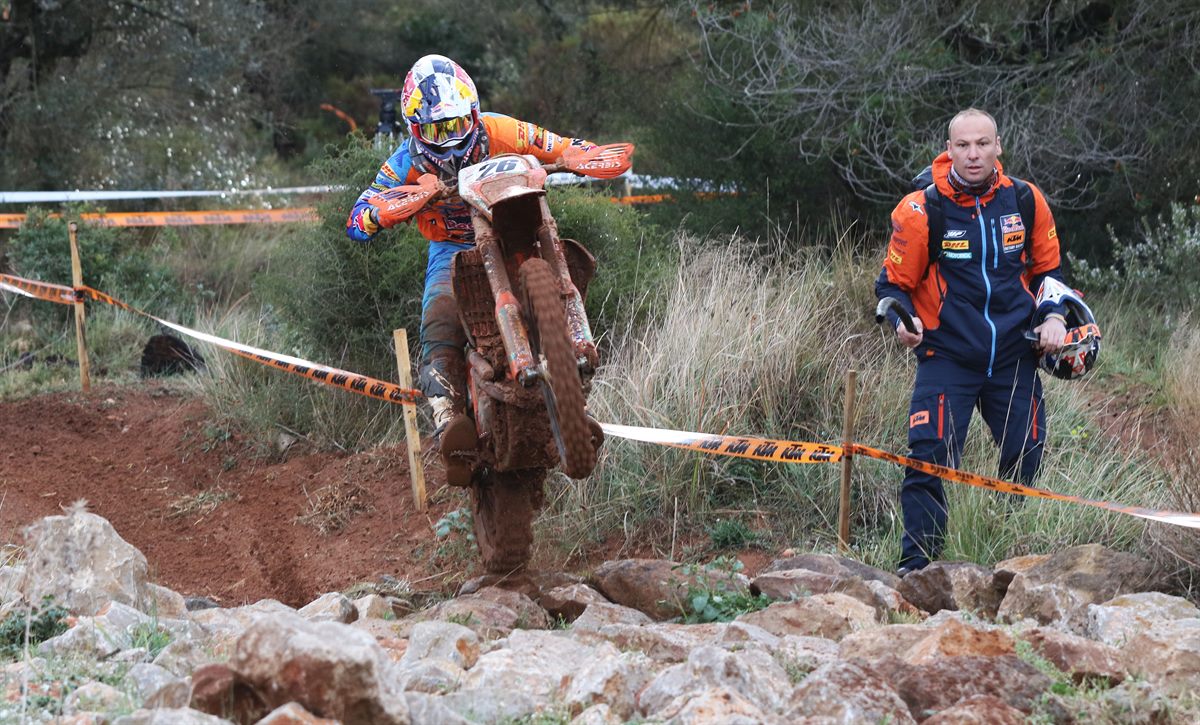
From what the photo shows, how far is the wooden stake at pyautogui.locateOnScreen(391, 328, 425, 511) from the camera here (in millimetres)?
8328

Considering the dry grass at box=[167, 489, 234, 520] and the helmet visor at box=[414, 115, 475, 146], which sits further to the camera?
the dry grass at box=[167, 489, 234, 520]

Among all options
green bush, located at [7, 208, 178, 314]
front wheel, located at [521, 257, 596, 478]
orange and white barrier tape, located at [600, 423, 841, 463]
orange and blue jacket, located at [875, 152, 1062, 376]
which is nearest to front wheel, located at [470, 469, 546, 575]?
orange and white barrier tape, located at [600, 423, 841, 463]

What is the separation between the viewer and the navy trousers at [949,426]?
6.46 m

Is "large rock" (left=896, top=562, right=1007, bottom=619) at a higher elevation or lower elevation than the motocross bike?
lower

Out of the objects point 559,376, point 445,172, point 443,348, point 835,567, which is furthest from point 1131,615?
point 445,172

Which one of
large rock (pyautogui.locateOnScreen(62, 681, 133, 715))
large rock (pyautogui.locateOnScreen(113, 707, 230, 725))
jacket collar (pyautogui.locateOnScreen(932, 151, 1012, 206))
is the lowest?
large rock (pyautogui.locateOnScreen(62, 681, 133, 715))

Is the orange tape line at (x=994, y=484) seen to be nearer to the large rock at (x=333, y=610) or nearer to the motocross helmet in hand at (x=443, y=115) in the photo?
the motocross helmet in hand at (x=443, y=115)

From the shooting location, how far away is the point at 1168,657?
4.19 meters

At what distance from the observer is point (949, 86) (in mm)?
12539

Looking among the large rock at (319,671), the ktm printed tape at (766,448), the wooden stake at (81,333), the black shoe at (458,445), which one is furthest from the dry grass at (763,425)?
the wooden stake at (81,333)

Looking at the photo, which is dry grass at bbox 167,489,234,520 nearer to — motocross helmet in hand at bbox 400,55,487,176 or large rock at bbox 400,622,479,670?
motocross helmet in hand at bbox 400,55,487,176

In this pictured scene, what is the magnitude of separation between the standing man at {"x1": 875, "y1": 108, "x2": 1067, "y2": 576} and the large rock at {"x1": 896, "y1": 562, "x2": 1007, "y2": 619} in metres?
0.66

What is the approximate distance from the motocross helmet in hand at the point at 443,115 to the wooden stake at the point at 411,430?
203 centimetres

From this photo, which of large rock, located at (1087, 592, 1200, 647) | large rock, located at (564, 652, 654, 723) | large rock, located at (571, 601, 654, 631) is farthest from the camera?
large rock, located at (571, 601, 654, 631)
